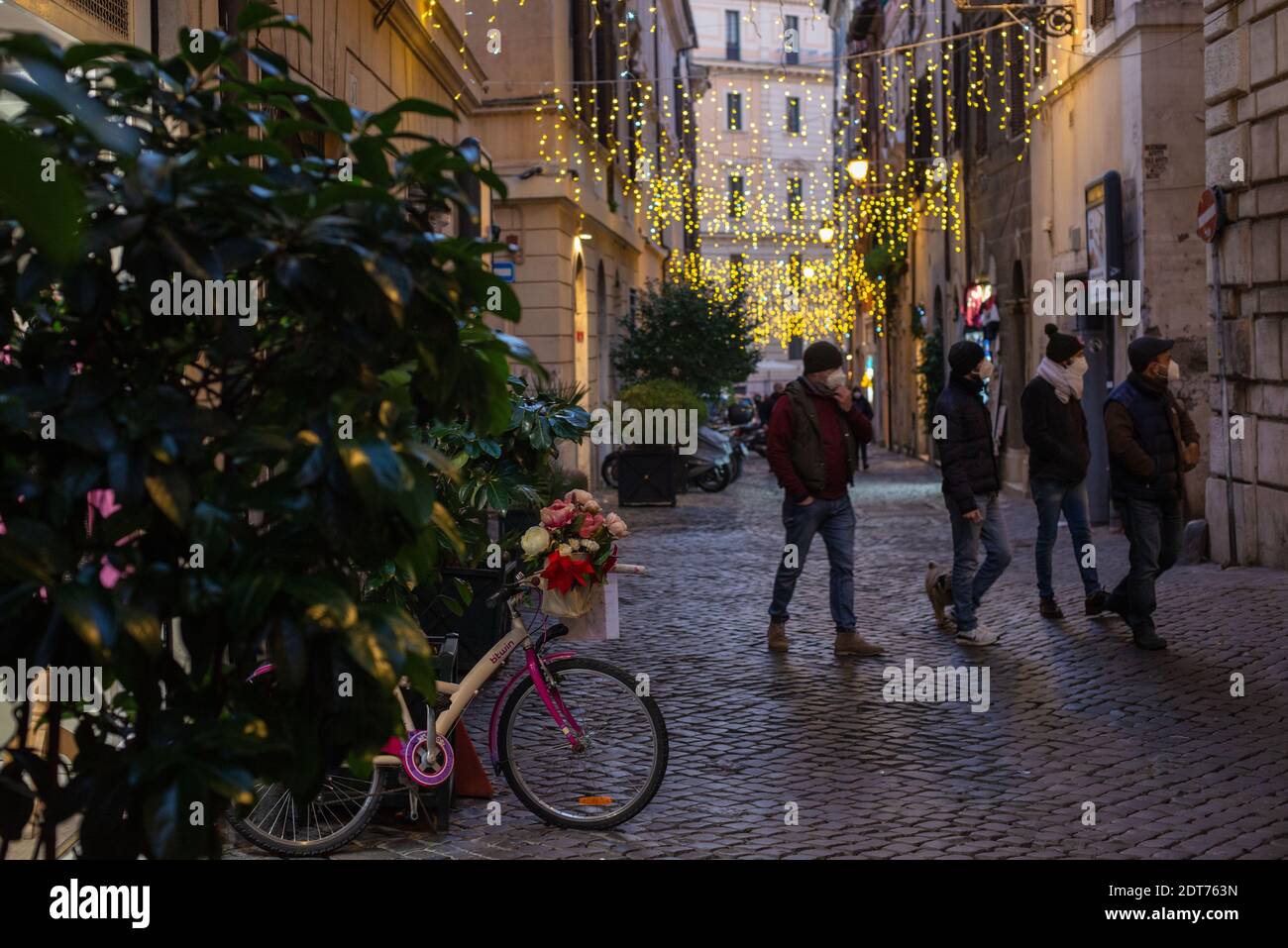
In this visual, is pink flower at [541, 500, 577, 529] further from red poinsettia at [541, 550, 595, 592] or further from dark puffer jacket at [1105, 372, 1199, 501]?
dark puffer jacket at [1105, 372, 1199, 501]

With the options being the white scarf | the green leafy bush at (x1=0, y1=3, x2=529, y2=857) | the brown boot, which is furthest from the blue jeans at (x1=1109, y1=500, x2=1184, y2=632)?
the green leafy bush at (x1=0, y1=3, x2=529, y2=857)

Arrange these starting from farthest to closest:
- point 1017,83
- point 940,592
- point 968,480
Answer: point 1017,83 < point 940,592 < point 968,480

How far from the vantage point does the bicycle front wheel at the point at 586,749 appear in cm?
593

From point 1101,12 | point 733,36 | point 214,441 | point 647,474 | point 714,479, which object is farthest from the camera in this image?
point 733,36

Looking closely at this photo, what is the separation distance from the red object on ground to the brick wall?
7916mm

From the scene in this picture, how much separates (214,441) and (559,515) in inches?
126

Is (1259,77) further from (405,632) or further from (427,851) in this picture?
(405,632)

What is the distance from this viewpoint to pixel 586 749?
596 centimetres

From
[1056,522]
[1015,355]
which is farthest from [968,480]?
[1015,355]

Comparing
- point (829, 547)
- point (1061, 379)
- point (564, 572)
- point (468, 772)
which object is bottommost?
point (468, 772)

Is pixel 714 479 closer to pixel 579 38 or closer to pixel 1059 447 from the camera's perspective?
pixel 579 38

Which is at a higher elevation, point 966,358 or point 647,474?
point 966,358

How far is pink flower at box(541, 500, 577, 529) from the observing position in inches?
231

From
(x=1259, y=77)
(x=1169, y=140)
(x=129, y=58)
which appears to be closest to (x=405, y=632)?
(x=129, y=58)
